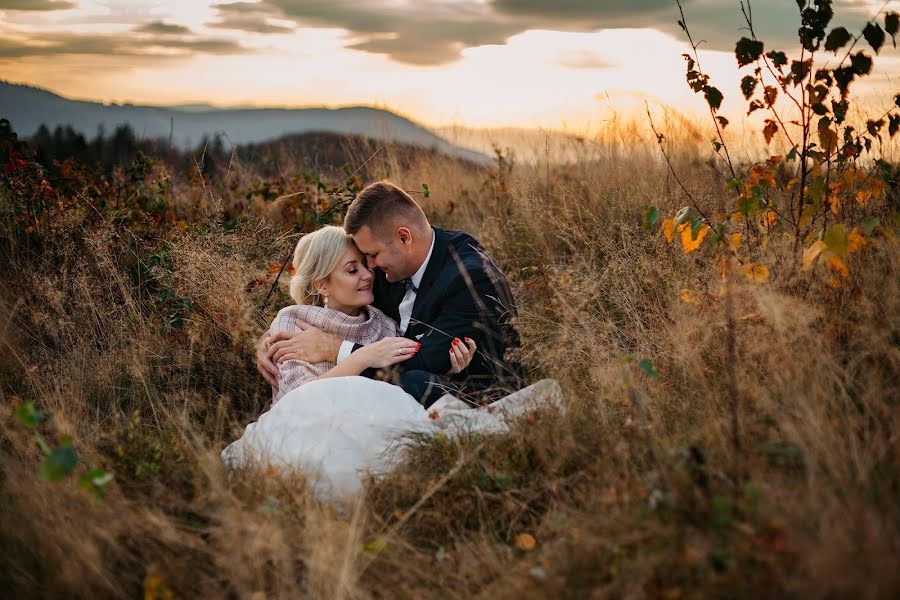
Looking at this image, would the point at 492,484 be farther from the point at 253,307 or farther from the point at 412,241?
the point at 253,307

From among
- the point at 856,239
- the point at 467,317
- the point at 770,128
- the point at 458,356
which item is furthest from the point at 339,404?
the point at 770,128

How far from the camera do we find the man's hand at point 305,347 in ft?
13.6

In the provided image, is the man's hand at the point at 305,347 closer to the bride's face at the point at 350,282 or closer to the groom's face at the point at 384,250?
the bride's face at the point at 350,282

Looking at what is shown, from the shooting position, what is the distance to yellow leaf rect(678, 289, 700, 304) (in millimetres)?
3784

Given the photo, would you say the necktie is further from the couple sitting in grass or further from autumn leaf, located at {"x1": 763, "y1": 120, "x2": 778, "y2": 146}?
autumn leaf, located at {"x1": 763, "y1": 120, "x2": 778, "y2": 146}

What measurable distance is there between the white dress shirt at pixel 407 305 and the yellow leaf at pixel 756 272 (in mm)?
1741

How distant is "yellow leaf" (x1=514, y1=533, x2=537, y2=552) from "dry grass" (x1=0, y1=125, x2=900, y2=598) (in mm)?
24

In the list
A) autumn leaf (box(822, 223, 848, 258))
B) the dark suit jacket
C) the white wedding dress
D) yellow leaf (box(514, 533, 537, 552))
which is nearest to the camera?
yellow leaf (box(514, 533, 537, 552))

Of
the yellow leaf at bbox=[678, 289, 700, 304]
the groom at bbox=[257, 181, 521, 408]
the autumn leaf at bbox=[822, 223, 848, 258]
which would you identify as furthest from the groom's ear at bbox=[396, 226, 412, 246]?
the autumn leaf at bbox=[822, 223, 848, 258]

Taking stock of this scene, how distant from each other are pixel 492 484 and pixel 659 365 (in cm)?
116

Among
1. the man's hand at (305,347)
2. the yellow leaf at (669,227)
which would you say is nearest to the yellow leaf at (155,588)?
the man's hand at (305,347)

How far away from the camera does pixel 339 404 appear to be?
→ 3.41 m

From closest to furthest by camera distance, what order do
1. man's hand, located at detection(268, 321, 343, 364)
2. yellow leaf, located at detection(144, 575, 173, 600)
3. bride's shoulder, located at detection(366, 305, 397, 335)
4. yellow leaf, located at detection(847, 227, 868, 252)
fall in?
yellow leaf, located at detection(144, 575, 173, 600) → yellow leaf, located at detection(847, 227, 868, 252) → man's hand, located at detection(268, 321, 343, 364) → bride's shoulder, located at detection(366, 305, 397, 335)

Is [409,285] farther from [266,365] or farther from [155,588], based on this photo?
[155,588]
